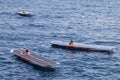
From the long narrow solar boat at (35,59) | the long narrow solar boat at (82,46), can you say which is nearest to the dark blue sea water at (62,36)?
the long narrow solar boat at (35,59)

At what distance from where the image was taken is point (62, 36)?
105 meters

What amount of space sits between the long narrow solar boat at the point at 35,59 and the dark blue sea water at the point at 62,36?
45.8 inches

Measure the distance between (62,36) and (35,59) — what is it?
28.6m

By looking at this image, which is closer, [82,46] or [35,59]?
[35,59]

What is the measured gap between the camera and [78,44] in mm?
92375

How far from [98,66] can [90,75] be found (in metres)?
5.91

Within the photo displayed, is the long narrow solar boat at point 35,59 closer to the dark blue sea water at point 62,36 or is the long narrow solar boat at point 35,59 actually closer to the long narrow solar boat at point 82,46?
the dark blue sea water at point 62,36

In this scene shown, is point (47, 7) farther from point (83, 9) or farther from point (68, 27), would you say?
point (68, 27)

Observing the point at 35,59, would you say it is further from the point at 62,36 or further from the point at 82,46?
the point at 62,36

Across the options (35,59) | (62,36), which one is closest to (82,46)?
(62,36)

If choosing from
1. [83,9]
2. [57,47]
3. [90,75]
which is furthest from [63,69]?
[83,9]

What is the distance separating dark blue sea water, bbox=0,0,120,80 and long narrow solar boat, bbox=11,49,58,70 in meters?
1.16

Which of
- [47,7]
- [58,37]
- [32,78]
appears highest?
[47,7]

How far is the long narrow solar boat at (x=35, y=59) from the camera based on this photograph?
73.7 meters
